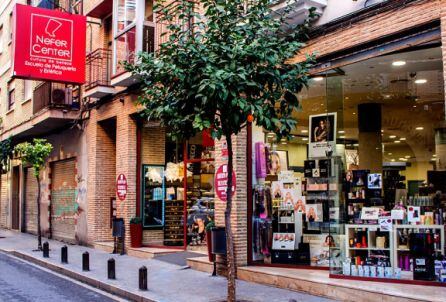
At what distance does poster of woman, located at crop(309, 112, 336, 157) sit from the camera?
1072cm

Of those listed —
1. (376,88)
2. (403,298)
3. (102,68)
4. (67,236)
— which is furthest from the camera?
(67,236)

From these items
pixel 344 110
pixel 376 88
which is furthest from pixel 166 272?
pixel 376 88

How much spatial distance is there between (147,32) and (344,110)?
623 centimetres

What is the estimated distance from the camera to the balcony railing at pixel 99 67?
16688 mm

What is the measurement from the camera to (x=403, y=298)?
7488mm

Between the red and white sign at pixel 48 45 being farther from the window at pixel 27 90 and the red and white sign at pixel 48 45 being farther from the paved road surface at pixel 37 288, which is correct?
the window at pixel 27 90

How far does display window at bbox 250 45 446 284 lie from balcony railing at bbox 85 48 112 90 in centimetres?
720

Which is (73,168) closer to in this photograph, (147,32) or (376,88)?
(147,32)

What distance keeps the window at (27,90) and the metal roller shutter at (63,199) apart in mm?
4271

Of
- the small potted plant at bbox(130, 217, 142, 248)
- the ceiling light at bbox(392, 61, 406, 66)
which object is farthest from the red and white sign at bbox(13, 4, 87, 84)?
the ceiling light at bbox(392, 61, 406, 66)

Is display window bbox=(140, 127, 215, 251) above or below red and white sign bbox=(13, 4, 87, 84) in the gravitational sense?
below

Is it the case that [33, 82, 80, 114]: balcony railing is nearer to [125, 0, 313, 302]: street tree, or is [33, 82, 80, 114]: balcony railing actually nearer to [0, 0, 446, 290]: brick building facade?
[0, 0, 446, 290]: brick building facade

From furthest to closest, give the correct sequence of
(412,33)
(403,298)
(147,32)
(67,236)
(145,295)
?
1. (67,236)
2. (147,32)
3. (145,295)
4. (412,33)
5. (403,298)

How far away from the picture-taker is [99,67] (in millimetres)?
16859
